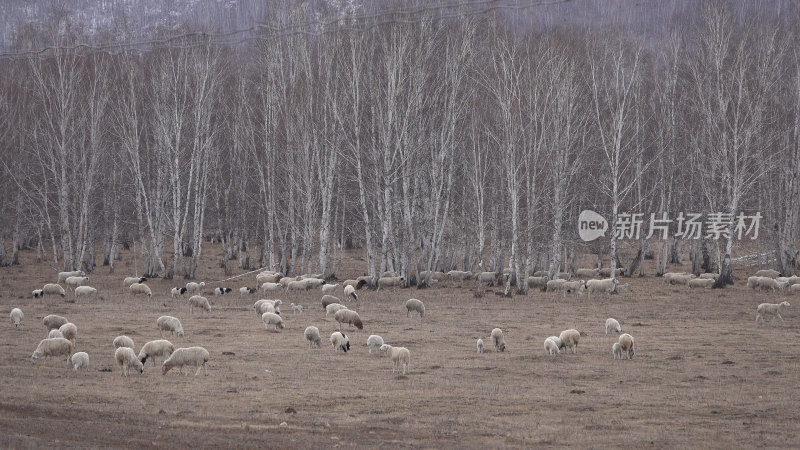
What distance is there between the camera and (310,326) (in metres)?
21.6

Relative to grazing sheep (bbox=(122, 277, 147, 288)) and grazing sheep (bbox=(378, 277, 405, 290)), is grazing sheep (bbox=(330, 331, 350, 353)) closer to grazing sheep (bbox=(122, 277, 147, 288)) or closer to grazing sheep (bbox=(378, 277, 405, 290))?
grazing sheep (bbox=(378, 277, 405, 290))

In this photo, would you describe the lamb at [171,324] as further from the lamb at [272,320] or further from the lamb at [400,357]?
the lamb at [400,357]

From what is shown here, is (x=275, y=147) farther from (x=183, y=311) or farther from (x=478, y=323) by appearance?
(x=478, y=323)

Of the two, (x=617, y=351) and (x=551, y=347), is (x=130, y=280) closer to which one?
(x=551, y=347)

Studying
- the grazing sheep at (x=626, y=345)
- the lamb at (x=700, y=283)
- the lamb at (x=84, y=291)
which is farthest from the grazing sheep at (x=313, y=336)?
the lamb at (x=700, y=283)

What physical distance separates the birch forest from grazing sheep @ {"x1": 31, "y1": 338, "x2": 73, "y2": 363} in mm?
22358

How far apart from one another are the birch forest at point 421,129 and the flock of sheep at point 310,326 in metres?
2.23

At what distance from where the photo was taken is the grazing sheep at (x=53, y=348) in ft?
59.7

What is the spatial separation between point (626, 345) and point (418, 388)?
6.27 m

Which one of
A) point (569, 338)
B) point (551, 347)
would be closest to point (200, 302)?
point (551, 347)

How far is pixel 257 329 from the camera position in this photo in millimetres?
24688

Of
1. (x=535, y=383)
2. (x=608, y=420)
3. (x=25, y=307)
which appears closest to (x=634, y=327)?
(x=535, y=383)

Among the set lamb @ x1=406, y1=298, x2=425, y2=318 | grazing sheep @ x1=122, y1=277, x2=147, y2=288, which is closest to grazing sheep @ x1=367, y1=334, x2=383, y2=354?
lamb @ x1=406, y1=298, x2=425, y2=318

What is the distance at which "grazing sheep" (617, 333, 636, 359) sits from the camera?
66.9 ft
